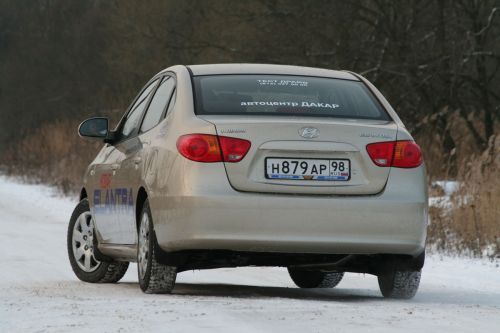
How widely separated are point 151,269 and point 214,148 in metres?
0.91

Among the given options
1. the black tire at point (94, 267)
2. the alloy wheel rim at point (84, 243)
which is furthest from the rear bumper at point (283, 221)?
the alloy wheel rim at point (84, 243)

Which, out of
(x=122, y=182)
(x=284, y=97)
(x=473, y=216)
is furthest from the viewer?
(x=473, y=216)

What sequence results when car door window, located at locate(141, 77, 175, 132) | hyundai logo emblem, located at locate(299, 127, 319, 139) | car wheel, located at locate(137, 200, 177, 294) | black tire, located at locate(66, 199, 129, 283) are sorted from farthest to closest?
black tire, located at locate(66, 199, 129, 283), car door window, located at locate(141, 77, 175, 132), car wheel, located at locate(137, 200, 177, 294), hyundai logo emblem, located at locate(299, 127, 319, 139)

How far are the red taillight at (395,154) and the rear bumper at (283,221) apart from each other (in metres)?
0.08

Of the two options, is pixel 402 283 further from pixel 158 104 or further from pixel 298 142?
pixel 158 104

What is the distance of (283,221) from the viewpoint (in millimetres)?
8031

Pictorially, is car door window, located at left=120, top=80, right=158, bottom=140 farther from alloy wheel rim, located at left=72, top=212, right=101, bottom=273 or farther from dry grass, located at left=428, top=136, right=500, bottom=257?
dry grass, located at left=428, top=136, right=500, bottom=257

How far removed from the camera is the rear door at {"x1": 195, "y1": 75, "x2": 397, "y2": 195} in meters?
8.06

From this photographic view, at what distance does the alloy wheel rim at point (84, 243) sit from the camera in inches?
410

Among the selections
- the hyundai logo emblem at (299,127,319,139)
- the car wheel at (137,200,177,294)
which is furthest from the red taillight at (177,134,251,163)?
the car wheel at (137,200,177,294)

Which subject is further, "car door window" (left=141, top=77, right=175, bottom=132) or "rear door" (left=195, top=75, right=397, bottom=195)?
"car door window" (left=141, top=77, right=175, bottom=132)

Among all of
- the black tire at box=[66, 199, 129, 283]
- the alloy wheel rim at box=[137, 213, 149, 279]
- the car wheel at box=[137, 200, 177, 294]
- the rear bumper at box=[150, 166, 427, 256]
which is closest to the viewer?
the rear bumper at box=[150, 166, 427, 256]

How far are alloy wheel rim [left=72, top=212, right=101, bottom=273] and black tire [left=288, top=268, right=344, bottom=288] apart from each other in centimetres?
150

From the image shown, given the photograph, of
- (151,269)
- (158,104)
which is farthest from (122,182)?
(151,269)
